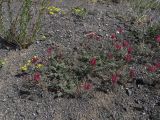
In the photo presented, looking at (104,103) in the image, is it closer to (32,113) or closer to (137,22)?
(32,113)

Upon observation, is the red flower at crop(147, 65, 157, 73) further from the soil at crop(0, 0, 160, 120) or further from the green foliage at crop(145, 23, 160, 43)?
the green foliage at crop(145, 23, 160, 43)

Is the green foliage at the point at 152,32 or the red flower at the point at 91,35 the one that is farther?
the green foliage at the point at 152,32

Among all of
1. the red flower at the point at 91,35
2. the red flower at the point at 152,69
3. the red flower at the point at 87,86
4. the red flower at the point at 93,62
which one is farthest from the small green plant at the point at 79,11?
the red flower at the point at 87,86

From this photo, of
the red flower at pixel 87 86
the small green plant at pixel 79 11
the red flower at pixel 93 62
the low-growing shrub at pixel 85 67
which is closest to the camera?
the red flower at pixel 87 86

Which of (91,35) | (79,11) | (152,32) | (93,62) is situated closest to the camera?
(93,62)

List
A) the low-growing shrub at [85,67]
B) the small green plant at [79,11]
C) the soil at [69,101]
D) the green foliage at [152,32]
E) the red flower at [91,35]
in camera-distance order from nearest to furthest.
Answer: the soil at [69,101] → the low-growing shrub at [85,67] → the red flower at [91,35] → the green foliage at [152,32] → the small green plant at [79,11]

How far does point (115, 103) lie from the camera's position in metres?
4.55

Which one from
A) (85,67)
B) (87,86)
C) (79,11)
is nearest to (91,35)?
(85,67)

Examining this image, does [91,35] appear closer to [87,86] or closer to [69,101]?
[87,86]

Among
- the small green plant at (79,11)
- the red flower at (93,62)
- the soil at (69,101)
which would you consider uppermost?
the small green plant at (79,11)

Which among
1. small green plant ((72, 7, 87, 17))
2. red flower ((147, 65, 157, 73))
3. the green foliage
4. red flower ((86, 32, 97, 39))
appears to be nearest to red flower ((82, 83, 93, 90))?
red flower ((147, 65, 157, 73))

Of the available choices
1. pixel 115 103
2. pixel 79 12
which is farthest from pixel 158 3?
pixel 115 103

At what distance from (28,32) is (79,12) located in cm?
107

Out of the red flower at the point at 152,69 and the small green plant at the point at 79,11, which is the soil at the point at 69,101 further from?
the small green plant at the point at 79,11
